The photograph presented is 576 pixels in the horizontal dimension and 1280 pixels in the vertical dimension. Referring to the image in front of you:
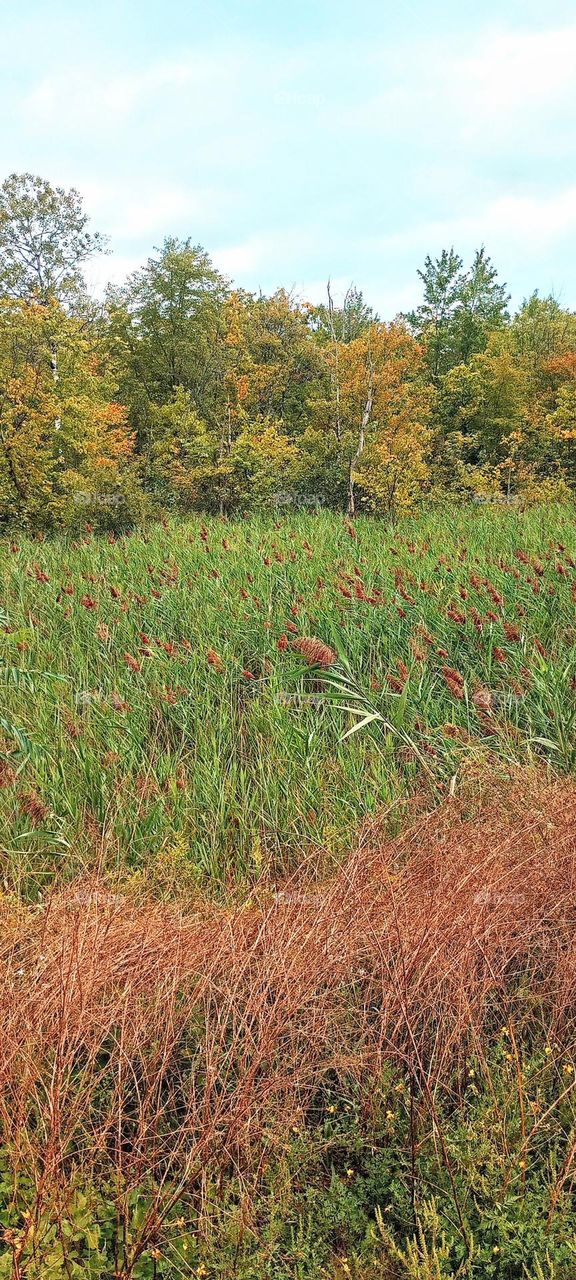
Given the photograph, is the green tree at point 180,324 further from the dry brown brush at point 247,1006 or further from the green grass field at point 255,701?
the dry brown brush at point 247,1006

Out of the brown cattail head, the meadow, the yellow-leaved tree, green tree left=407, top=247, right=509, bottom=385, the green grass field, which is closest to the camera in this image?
the meadow

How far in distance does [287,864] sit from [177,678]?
5.27ft

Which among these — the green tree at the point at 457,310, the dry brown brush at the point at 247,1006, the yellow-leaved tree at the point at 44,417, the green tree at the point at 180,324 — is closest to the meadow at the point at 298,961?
the dry brown brush at the point at 247,1006

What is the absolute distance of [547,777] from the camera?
12.4ft

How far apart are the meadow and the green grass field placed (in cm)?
3

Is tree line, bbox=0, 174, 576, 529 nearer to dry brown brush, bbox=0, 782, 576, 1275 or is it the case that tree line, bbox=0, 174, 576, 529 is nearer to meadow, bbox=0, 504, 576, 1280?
meadow, bbox=0, 504, 576, 1280

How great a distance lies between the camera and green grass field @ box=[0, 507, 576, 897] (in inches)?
150

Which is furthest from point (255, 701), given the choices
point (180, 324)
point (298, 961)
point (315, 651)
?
point (180, 324)

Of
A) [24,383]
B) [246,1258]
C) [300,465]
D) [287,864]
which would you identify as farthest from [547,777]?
[300,465]

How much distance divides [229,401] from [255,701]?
14033mm

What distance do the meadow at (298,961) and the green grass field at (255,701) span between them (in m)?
0.03

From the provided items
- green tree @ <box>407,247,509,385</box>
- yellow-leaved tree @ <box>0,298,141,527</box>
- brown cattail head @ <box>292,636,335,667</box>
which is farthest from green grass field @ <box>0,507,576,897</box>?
green tree @ <box>407,247,509,385</box>

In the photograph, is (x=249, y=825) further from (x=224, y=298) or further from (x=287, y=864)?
(x=224, y=298)

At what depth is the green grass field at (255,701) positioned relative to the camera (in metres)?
3.80
